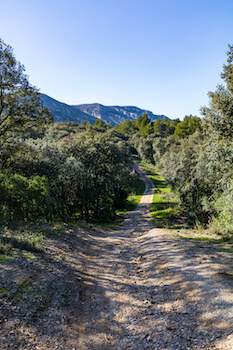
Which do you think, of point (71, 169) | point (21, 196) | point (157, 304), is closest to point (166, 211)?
point (71, 169)

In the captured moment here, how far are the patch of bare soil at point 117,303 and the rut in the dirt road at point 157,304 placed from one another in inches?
1.1

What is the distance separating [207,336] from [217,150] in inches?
430

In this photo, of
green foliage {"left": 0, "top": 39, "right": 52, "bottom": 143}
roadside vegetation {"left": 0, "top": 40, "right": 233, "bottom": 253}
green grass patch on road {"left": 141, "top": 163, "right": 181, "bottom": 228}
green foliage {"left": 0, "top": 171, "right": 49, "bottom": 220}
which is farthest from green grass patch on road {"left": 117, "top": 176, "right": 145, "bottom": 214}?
green foliage {"left": 0, "top": 39, "right": 52, "bottom": 143}

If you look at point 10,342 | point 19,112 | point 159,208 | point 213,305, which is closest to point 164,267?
point 213,305

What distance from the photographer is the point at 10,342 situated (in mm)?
5191

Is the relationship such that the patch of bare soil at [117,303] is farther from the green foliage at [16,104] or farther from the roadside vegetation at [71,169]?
the green foliage at [16,104]

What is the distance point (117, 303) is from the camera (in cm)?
821

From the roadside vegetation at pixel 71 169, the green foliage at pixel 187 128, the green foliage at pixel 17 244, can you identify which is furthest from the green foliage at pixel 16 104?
the green foliage at pixel 187 128

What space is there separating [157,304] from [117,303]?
5.30ft

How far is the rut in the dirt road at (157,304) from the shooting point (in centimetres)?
598

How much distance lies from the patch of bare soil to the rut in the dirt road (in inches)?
1.1

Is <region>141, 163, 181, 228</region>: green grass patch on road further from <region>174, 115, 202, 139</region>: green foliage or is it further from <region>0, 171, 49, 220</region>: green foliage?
<region>174, 115, 202, 139</region>: green foliage

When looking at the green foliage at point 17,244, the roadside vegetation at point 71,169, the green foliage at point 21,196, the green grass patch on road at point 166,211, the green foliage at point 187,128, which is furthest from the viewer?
the green foliage at point 187,128

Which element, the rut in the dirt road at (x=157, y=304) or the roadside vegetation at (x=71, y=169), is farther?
the roadside vegetation at (x=71, y=169)
